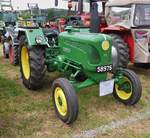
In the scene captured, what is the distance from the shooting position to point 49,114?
4445mm

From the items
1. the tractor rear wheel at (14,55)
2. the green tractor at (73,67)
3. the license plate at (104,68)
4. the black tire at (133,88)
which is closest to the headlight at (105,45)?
the green tractor at (73,67)

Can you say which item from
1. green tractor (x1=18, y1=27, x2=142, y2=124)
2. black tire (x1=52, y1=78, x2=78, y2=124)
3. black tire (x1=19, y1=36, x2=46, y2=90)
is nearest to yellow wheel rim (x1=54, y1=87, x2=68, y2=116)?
green tractor (x1=18, y1=27, x2=142, y2=124)

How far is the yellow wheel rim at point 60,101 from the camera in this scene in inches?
164

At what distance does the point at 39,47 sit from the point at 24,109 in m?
1.19

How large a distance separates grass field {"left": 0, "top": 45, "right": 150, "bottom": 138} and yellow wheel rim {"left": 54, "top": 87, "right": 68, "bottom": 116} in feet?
0.51

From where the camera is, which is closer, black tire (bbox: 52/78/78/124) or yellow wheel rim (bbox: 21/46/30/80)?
black tire (bbox: 52/78/78/124)

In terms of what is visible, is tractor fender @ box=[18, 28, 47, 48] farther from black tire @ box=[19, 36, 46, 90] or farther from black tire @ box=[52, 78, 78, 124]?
black tire @ box=[52, 78, 78, 124]

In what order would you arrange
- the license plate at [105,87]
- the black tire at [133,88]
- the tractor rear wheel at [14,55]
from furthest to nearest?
the tractor rear wheel at [14,55] → the black tire at [133,88] → the license plate at [105,87]

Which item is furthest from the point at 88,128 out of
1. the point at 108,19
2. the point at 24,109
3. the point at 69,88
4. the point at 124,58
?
the point at 108,19

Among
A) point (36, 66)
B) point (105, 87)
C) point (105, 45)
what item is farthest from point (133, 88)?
point (36, 66)

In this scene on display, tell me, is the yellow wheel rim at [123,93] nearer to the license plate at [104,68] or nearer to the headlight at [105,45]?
the license plate at [104,68]

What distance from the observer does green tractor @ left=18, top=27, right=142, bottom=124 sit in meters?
4.20

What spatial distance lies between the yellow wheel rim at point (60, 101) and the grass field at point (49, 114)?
0.15 metres

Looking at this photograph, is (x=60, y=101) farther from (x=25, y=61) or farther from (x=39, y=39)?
(x=25, y=61)
